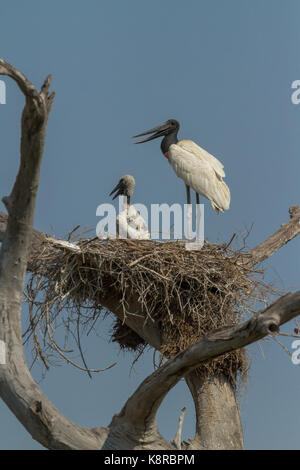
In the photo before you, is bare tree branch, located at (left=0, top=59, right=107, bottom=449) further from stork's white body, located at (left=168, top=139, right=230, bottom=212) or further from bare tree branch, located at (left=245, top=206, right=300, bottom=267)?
stork's white body, located at (left=168, top=139, right=230, bottom=212)

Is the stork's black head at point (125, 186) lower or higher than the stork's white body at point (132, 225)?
higher

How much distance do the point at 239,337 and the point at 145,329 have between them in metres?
2.43

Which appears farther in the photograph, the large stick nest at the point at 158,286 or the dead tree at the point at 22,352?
the large stick nest at the point at 158,286

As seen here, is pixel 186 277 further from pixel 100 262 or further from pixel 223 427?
pixel 223 427

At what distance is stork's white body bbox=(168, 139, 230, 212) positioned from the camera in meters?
8.58

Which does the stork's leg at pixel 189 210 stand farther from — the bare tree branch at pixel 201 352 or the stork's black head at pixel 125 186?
the bare tree branch at pixel 201 352

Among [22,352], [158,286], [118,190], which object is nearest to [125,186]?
[118,190]


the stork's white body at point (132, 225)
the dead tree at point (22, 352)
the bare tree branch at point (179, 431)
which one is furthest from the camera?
the stork's white body at point (132, 225)

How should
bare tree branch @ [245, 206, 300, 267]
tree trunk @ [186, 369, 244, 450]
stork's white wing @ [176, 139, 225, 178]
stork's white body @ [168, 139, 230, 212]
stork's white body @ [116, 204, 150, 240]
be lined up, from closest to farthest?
tree trunk @ [186, 369, 244, 450], stork's white body @ [116, 204, 150, 240], bare tree branch @ [245, 206, 300, 267], stork's white body @ [168, 139, 230, 212], stork's white wing @ [176, 139, 225, 178]

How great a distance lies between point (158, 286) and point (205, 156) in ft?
8.87

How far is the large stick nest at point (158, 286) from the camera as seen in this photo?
6539 mm

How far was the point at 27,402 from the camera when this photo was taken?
4.68m

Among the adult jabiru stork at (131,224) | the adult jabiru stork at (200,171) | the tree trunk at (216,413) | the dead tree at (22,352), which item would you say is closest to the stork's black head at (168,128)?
the adult jabiru stork at (200,171)

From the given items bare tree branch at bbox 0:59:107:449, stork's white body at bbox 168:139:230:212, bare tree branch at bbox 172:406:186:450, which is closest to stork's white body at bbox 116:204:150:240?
stork's white body at bbox 168:139:230:212
